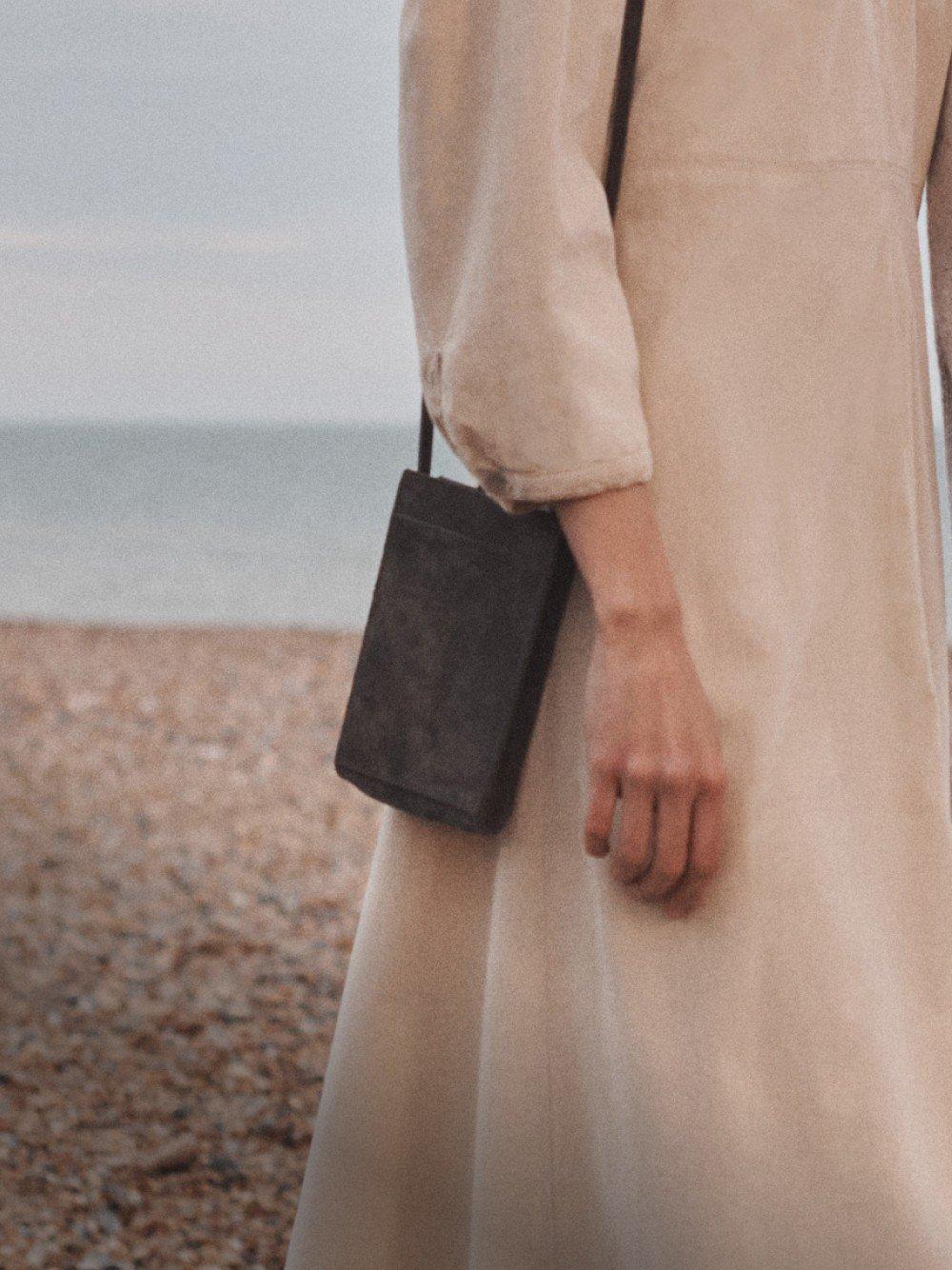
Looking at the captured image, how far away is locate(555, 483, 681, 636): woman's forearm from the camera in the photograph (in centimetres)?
101

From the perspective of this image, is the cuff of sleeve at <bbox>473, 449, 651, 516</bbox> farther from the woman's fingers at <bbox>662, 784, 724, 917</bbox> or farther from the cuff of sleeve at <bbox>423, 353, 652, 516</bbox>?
the woman's fingers at <bbox>662, 784, 724, 917</bbox>

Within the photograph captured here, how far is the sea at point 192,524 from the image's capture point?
18.8 meters

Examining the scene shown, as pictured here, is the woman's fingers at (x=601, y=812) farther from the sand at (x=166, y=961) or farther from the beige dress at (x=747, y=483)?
the sand at (x=166, y=961)

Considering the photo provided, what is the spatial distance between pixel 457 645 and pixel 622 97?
399 mm

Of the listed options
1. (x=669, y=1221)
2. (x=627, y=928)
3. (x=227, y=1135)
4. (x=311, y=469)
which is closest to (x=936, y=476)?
(x=627, y=928)

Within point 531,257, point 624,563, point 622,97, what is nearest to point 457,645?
point 624,563

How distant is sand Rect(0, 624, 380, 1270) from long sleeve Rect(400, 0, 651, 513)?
1654 millimetres

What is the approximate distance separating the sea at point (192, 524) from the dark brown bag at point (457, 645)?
0.38 feet

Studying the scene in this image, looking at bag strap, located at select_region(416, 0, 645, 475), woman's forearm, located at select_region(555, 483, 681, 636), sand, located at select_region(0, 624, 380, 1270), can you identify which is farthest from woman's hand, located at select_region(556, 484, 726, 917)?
sand, located at select_region(0, 624, 380, 1270)

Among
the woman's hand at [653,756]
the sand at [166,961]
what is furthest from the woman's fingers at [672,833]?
the sand at [166,961]

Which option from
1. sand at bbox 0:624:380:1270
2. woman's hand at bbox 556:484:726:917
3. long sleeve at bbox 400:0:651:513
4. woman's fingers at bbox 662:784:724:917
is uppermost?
long sleeve at bbox 400:0:651:513

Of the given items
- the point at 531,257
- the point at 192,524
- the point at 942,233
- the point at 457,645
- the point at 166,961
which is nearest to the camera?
the point at 531,257

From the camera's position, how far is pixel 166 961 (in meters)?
3.43

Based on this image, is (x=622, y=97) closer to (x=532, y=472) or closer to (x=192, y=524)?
(x=532, y=472)
